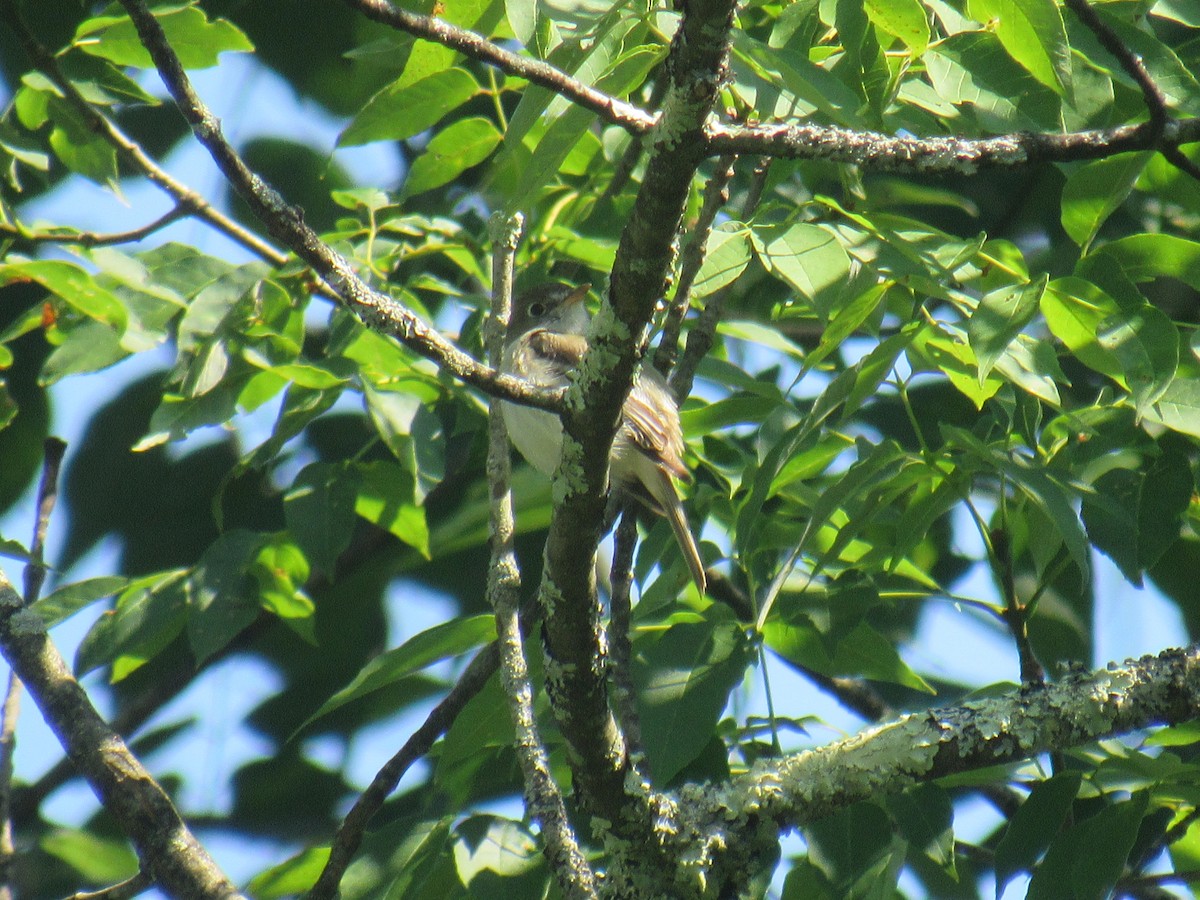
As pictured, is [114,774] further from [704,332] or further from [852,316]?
[852,316]

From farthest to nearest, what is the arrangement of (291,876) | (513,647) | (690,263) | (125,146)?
1. (125,146)
2. (291,876)
3. (690,263)
4. (513,647)

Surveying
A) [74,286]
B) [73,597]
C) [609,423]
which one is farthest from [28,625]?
[609,423]

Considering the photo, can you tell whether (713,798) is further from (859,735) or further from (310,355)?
(310,355)

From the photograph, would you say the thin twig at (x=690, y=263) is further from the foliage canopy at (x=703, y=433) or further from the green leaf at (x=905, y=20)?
the green leaf at (x=905, y=20)

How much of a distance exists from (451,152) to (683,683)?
2.09m

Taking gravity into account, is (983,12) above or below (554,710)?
above

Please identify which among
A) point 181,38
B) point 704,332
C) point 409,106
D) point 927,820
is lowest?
point 927,820

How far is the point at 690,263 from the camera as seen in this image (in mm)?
3342

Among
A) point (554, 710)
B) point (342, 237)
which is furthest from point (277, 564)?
point (554, 710)

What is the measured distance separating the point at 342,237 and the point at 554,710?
7.16 feet

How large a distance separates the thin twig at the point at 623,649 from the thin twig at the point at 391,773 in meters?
0.32

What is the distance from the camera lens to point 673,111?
6.31ft

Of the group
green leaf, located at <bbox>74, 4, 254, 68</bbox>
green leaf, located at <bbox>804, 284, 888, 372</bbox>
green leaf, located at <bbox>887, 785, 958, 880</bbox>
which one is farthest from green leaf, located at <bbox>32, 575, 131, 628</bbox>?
green leaf, located at <bbox>887, 785, 958, 880</bbox>

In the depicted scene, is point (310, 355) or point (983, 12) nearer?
point (983, 12)
